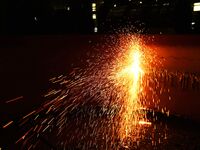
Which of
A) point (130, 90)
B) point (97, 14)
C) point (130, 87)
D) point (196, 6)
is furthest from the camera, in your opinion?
point (130, 87)

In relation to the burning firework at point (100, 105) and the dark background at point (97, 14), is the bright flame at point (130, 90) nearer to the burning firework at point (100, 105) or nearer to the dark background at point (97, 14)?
the burning firework at point (100, 105)

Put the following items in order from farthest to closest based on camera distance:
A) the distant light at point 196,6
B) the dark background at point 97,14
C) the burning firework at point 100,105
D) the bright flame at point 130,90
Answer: the dark background at point 97,14 → the distant light at point 196,6 → the bright flame at point 130,90 → the burning firework at point 100,105

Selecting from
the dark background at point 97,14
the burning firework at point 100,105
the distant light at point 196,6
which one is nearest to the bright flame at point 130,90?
the burning firework at point 100,105

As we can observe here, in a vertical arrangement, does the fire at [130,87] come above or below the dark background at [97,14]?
below

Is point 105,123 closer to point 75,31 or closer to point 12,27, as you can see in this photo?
point 75,31

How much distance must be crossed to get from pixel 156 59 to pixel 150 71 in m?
0.23

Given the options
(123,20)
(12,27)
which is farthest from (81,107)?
(12,27)

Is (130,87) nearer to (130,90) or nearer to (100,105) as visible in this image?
(130,90)

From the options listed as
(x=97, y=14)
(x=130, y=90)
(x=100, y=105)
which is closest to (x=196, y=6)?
(x=97, y=14)

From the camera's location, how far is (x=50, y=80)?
18.1ft

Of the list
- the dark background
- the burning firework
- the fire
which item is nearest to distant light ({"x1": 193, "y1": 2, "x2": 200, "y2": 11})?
the dark background

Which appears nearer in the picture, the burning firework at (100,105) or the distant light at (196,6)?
the burning firework at (100,105)

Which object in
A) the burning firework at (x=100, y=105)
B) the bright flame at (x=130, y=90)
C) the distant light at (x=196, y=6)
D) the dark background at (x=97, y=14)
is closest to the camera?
the burning firework at (x=100, y=105)

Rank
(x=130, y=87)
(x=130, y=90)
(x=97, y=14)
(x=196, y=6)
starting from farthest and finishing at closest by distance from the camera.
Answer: (x=130, y=87) < (x=130, y=90) < (x=97, y=14) < (x=196, y=6)
